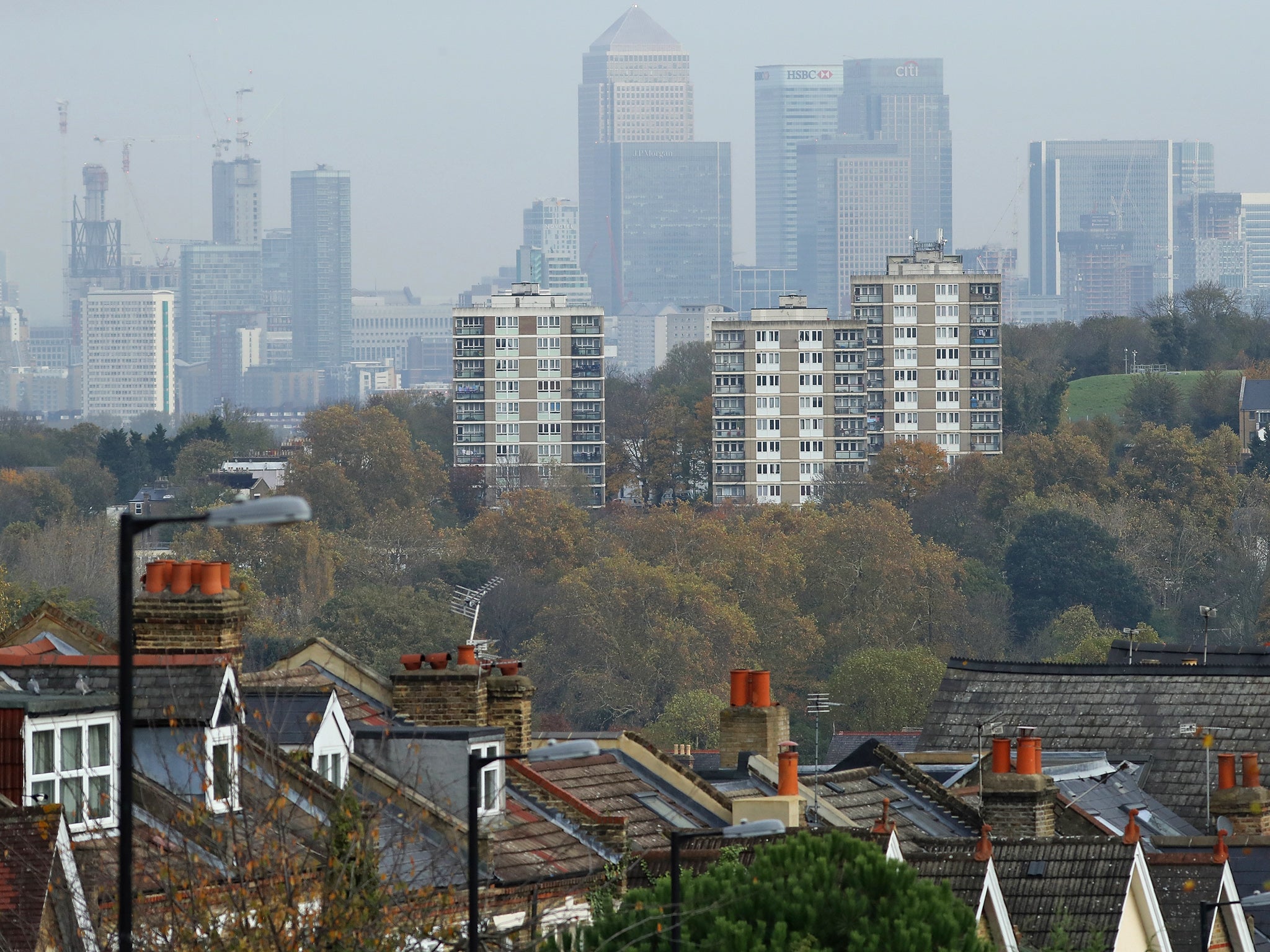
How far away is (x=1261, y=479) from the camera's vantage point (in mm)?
191375

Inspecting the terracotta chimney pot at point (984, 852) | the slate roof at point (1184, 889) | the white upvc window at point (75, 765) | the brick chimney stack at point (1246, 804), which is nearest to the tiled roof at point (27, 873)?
the white upvc window at point (75, 765)

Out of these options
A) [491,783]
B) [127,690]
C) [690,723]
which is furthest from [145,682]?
[690,723]

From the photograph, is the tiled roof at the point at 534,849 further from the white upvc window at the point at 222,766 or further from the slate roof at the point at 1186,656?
the slate roof at the point at 1186,656

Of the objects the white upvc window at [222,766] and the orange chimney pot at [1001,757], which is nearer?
the white upvc window at [222,766]

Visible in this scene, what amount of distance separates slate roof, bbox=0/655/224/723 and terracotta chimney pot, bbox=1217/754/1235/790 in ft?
49.1

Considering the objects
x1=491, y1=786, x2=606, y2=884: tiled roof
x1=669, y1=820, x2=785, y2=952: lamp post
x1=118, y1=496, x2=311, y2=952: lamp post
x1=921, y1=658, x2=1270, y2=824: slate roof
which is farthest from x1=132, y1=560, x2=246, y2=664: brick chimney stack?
x1=921, y1=658, x2=1270, y2=824: slate roof

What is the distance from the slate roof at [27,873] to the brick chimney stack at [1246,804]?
1693cm

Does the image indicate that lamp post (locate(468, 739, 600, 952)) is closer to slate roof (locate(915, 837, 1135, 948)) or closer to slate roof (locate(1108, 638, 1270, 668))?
slate roof (locate(915, 837, 1135, 948))

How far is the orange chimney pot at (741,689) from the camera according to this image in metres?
31.4

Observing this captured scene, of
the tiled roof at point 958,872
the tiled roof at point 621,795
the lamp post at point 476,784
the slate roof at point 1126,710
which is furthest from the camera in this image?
the slate roof at point 1126,710

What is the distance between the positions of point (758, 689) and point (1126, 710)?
Answer: 10.6 meters

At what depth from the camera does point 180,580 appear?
77.5 feet

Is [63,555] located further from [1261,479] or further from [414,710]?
[414,710]

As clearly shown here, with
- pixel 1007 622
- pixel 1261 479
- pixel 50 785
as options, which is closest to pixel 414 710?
pixel 50 785
